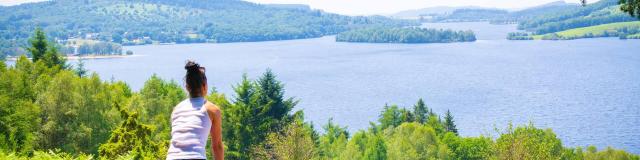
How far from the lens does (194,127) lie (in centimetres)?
576

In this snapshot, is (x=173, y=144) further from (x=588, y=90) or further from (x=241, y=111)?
(x=588, y=90)

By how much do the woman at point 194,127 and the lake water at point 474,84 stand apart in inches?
1720

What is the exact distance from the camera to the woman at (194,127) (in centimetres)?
575

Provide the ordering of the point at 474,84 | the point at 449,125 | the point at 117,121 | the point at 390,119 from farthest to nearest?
the point at 474,84 → the point at 390,119 → the point at 449,125 → the point at 117,121

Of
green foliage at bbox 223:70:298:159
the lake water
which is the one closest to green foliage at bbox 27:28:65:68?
green foliage at bbox 223:70:298:159

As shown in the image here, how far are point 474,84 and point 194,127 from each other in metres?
121

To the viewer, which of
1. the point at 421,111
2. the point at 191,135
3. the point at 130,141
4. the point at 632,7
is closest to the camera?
the point at 191,135

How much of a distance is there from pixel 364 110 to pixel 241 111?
59.0m

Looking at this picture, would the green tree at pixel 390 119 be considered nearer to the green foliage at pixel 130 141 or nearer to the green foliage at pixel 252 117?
the green foliage at pixel 252 117

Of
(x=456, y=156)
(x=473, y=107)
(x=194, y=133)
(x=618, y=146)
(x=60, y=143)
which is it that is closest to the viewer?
(x=194, y=133)

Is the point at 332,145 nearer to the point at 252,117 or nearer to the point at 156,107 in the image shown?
the point at 252,117

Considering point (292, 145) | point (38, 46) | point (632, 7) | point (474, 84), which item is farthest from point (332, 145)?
point (474, 84)

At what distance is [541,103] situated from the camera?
9888 centimetres

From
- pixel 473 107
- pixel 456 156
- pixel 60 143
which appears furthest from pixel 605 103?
pixel 60 143
